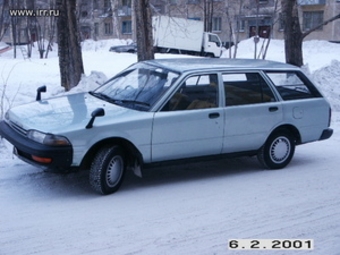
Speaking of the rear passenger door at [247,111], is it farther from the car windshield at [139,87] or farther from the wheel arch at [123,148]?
the wheel arch at [123,148]

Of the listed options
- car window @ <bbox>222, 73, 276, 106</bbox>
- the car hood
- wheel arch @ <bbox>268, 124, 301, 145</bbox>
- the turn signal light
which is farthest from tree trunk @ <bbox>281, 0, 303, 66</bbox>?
the turn signal light

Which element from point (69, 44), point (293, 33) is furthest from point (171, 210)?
point (293, 33)

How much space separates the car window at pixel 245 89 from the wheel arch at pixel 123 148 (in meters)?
1.46

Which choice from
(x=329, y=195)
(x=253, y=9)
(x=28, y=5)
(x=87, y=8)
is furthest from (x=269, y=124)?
(x=87, y=8)

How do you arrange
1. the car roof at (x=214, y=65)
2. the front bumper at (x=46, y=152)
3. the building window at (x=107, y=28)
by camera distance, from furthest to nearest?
the building window at (x=107, y=28) < the car roof at (x=214, y=65) < the front bumper at (x=46, y=152)

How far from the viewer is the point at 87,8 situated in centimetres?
4841

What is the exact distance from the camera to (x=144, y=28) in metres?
12.2

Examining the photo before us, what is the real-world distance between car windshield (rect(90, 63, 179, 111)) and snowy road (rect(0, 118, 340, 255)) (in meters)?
1.04

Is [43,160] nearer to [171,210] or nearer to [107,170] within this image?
[107,170]

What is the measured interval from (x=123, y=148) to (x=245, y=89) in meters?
1.97

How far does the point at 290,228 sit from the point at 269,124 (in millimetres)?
2247

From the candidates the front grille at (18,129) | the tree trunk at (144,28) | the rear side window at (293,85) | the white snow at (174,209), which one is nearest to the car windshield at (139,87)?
the white snow at (174,209)

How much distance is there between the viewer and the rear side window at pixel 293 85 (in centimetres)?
753

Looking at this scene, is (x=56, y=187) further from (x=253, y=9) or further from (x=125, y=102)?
(x=253, y=9)
